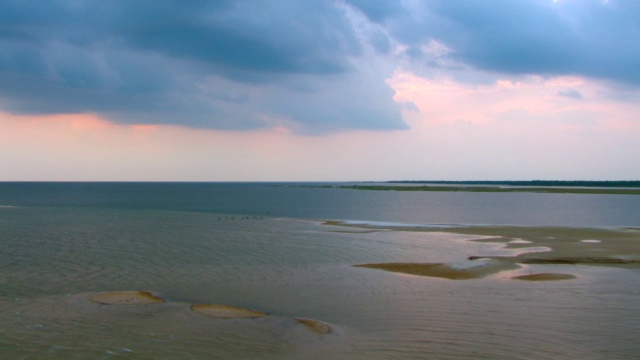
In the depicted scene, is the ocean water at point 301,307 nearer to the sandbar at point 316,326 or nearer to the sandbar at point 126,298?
the sandbar at point 316,326

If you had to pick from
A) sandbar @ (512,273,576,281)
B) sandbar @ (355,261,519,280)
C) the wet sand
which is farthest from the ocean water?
the wet sand

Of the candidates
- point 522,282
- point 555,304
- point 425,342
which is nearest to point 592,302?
point 555,304

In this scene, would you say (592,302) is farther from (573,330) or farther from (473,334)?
(473,334)

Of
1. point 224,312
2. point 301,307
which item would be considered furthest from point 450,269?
point 224,312

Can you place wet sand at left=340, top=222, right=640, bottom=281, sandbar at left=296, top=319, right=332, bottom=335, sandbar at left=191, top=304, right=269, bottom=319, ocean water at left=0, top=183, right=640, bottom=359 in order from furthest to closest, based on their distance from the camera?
wet sand at left=340, top=222, right=640, bottom=281 < sandbar at left=191, top=304, right=269, bottom=319 < sandbar at left=296, top=319, right=332, bottom=335 < ocean water at left=0, top=183, right=640, bottom=359

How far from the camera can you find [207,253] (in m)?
26.9

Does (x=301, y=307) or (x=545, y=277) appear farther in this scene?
(x=545, y=277)

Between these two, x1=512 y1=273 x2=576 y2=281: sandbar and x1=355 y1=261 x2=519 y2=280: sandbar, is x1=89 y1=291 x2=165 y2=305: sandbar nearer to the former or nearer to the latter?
x1=355 y1=261 x2=519 y2=280: sandbar

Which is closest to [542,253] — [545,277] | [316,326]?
[545,277]

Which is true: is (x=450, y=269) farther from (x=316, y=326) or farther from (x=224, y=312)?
(x=224, y=312)

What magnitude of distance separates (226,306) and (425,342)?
20.0 ft

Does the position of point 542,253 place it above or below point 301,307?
above

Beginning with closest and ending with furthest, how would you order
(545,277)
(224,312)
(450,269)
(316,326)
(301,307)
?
(316,326), (224,312), (301,307), (545,277), (450,269)

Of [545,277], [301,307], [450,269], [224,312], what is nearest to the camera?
[224,312]
